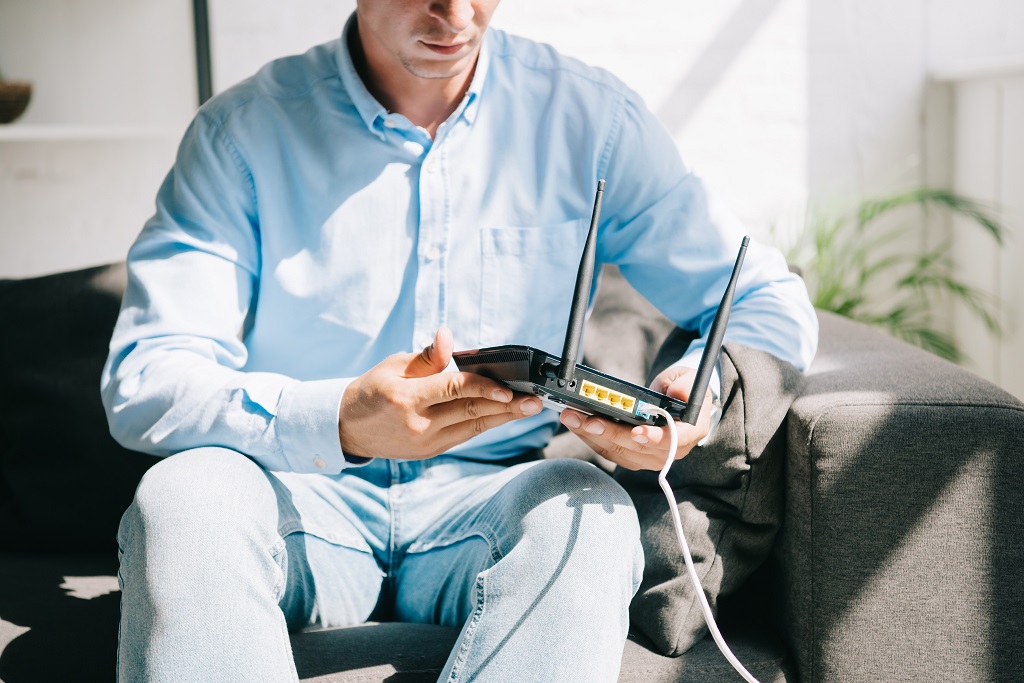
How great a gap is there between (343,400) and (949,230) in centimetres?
183

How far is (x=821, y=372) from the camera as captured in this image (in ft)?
4.06

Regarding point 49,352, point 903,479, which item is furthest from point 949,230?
point 49,352

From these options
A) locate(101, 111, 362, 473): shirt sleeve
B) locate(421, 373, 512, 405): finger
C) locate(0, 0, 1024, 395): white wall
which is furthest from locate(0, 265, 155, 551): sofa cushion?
locate(0, 0, 1024, 395): white wall

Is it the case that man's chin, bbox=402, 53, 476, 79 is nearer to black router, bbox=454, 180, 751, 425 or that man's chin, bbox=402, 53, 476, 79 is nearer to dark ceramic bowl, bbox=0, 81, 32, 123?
black router, bbox=454, 180, 751, 425

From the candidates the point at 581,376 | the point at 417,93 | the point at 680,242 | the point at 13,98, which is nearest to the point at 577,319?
the point at 581,376

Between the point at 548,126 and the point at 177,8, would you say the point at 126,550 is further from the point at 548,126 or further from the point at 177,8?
the point at 177,8

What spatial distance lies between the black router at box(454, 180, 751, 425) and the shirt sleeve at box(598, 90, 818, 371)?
29 cm

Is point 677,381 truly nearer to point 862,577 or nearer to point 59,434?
point 862,577

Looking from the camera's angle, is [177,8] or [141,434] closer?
[141,434]

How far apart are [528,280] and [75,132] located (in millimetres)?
1270

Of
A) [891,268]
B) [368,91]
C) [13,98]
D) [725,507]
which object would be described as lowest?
[891,268]

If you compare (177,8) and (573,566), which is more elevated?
(177,8)

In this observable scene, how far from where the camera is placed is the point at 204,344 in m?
1.12

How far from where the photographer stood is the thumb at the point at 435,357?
36.4 inches
